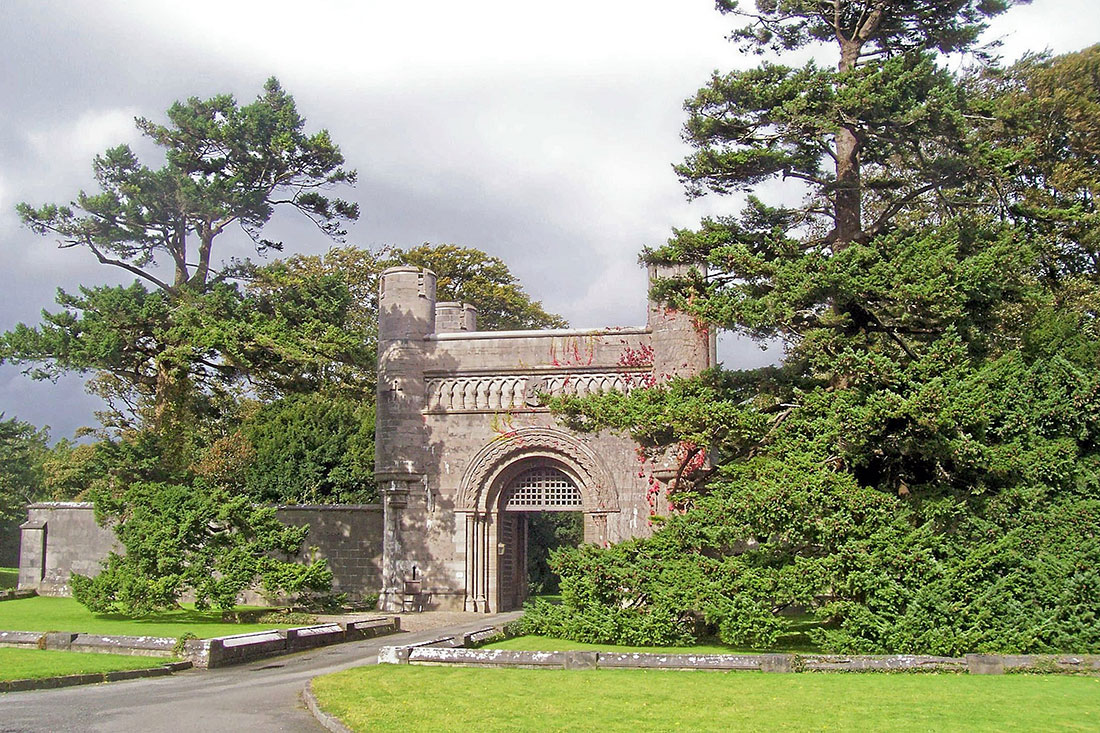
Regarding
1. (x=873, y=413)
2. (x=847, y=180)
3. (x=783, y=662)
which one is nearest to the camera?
(x=783, y=662)

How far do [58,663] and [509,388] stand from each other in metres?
12.9

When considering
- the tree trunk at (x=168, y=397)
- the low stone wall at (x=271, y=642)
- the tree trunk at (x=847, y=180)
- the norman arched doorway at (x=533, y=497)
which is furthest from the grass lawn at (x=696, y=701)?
the norman arched doorway at (x=533, y=497)

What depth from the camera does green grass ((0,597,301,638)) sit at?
51.9 feet

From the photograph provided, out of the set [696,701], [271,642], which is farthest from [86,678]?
[696,701]

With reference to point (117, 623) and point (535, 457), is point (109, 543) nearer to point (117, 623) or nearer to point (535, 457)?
point (117, 623)

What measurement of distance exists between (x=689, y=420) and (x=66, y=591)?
18.1 m

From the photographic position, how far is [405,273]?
24516mm

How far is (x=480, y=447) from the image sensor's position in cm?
2375

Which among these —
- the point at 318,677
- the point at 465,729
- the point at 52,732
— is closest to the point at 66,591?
the point at 318,677

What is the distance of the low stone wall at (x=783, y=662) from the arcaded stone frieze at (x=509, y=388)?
10989mm

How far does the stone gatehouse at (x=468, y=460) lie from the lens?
75.7 ft

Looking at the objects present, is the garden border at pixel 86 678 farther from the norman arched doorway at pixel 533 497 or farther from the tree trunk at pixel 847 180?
the norman arched doorway at pixel 533 497

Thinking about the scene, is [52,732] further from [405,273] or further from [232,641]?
[405,273]

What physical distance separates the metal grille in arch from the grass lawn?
11759 mm
